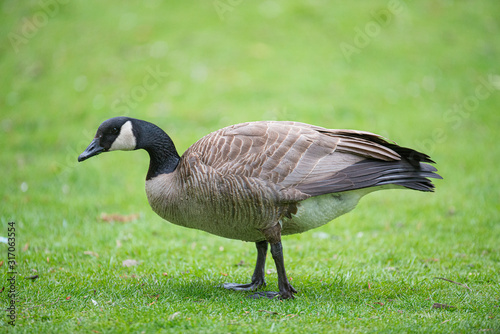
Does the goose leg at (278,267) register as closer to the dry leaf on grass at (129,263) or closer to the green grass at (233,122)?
the green grass at (233,122)

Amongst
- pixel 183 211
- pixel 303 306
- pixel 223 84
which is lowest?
pixel 303 306

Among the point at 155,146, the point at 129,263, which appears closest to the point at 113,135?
the point at 155,146

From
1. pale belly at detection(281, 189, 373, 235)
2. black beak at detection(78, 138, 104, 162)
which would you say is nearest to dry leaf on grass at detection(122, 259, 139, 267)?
black beak at detection(78, 138, 104, 162)

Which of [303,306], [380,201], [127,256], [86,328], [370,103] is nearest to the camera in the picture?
[86,328]

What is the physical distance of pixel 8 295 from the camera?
4945 millimetres

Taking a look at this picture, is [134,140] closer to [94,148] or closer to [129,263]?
[94,148]

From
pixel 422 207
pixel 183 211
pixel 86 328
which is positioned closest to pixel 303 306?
pixel 183 211

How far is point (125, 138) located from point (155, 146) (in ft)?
1.10

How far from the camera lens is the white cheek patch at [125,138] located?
531 centimetres

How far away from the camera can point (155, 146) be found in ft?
17.6

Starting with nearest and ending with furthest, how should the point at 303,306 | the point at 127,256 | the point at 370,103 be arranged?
the point at 303,306 → the point at 127,256 → the point at 370,103

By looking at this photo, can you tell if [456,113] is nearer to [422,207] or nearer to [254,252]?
[422,207]

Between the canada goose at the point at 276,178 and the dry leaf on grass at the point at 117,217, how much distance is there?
10.3 ft

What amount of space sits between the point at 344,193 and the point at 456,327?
5.21ft
